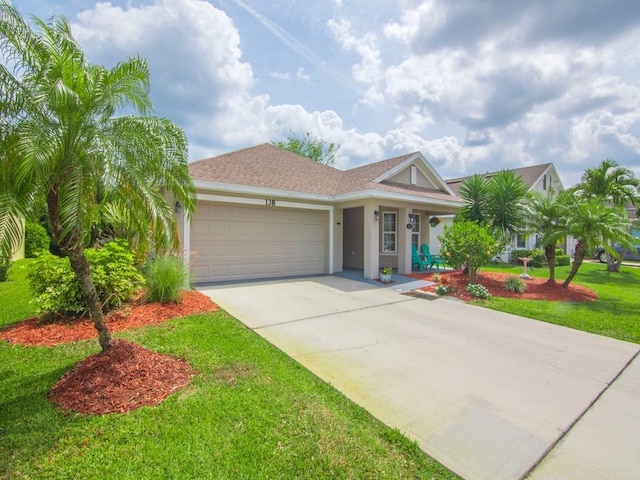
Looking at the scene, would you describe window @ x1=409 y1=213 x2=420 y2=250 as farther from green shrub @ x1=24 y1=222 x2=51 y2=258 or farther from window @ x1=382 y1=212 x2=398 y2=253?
green shrub @ x1=24 y1=222 x2=51 y2=258

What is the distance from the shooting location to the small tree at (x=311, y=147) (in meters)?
32.7

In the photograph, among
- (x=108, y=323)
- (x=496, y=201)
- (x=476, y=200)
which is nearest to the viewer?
(x=108, y=323)

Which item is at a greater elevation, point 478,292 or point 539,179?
point 539,179

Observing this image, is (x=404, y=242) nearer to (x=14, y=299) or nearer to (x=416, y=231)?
(x=416, y=231)

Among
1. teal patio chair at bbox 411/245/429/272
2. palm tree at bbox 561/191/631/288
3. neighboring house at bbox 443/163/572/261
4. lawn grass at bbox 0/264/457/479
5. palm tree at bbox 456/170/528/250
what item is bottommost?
lawn grass at bbox 0/264/457/479

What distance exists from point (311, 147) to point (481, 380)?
1263 inches

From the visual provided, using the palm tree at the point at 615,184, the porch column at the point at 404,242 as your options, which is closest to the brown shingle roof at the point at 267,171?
the porch column at the point at 404,242

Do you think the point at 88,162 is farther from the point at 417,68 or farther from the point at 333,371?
the point at 417,68

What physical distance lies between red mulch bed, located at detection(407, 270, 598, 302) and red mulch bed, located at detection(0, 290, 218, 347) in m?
6.89

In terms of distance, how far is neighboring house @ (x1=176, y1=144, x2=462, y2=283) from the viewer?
986cm

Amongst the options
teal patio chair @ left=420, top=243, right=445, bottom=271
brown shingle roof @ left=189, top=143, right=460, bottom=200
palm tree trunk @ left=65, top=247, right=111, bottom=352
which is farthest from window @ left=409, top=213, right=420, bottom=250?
palm tree trunk @ left=65, top=247, right=111, bottom=352

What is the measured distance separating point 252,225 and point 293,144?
24054 millimetres

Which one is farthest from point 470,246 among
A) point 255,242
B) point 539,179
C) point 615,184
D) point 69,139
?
point 539,179

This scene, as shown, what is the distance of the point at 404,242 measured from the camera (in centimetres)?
1254
